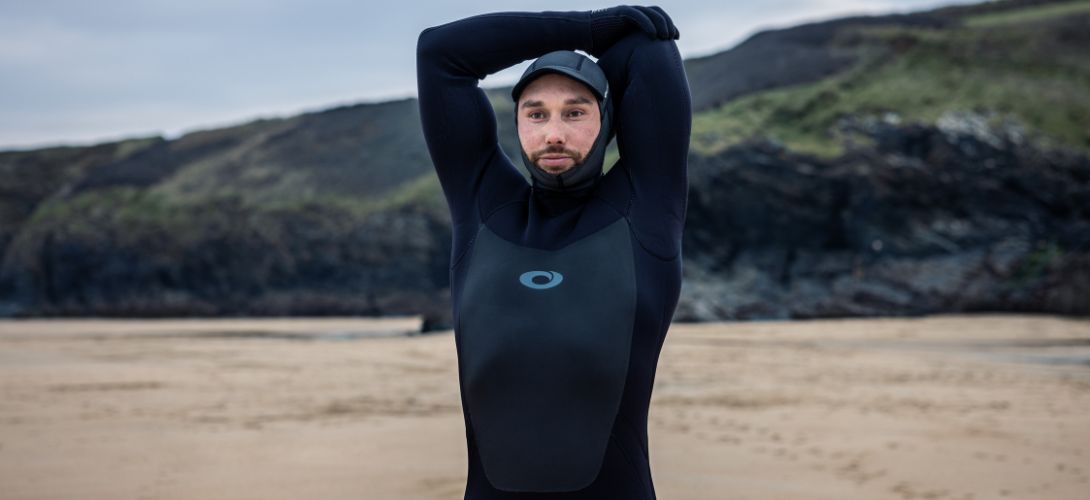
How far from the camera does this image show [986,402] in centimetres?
1097

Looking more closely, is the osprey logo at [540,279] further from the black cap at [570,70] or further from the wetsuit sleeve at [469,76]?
the black cap at [570,70]

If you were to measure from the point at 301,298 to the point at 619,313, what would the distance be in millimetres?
39682

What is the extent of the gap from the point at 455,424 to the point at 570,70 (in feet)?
24.3

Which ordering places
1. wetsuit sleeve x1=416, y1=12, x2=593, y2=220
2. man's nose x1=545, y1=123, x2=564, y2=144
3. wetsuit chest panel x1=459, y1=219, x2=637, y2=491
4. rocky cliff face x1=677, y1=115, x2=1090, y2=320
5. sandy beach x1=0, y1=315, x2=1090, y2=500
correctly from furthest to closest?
rocky cliff face x1=677, y1=115, x2=1090, y2=320 < sandy beach x1=0, y1=315, x2=1090, y2=500 < wetsuit sleeve x1=416, y1=12, x2=593, y2=220 < man's nose x1=545, y1=123, x2=564, y2=144 < wetsuit chest panel x1=459, y1=219, x2=637, y2=491

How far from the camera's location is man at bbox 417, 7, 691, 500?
2.12 metres

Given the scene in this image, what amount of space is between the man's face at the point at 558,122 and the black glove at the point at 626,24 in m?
0.24

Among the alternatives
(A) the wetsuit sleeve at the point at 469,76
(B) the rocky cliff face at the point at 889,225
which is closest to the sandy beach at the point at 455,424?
(A) the wetsuit sleeve at the point at 469,76

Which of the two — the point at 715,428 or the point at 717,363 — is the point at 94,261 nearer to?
the point at 717,363

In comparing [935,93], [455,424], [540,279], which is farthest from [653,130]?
[935,93]

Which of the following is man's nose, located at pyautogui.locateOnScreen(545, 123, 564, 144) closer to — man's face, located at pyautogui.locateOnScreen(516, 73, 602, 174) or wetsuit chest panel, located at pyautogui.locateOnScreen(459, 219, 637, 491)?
man's face, located at pyautogui.locateOnScreen(516, 73, 602, 174)

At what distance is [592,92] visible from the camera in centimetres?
227

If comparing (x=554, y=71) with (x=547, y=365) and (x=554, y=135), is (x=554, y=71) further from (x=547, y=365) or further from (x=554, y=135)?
(x=547, y=365)

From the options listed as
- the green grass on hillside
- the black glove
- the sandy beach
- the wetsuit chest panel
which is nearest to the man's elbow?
the black glove

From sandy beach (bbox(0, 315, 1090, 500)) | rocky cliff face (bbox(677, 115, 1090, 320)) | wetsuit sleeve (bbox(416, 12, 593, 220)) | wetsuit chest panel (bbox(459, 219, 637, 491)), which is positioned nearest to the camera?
wetsuit chest panel (bbox(459, 219, 637, 491))
